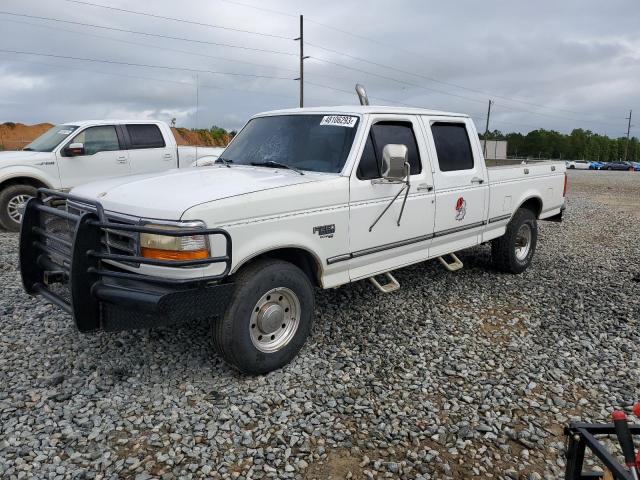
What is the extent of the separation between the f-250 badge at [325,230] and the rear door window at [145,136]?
6905 millimetres

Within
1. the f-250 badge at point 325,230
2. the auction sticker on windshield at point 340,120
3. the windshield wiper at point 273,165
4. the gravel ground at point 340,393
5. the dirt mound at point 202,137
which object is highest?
the dirt mound at point 202,137

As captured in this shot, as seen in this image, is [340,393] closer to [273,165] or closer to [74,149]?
[273,165]

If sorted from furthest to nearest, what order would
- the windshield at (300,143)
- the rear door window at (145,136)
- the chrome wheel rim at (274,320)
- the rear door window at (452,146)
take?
the rear door window at (145,136) → the rear door window at (452,146) → the windshield at (300,143) → the chrome wheel rim at (274,320)

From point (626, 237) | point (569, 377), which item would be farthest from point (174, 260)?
point (626, 237)

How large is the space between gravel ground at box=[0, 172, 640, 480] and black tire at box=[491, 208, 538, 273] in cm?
93

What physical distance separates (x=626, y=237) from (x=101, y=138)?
1036cm

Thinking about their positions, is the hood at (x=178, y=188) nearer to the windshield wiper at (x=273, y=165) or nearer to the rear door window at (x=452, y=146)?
the windshield wiper at (x=273, y=165)

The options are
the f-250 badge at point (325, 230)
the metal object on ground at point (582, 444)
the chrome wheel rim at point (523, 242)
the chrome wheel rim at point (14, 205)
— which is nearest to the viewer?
the metal object on ground at point (582, 444)

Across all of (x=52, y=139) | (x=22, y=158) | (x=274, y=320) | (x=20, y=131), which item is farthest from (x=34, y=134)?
(x=274, y=320)

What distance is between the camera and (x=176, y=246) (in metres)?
3.22

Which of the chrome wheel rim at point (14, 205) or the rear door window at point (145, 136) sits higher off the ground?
the rear door window at point (145, 136)

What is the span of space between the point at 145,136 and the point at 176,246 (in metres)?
7.38

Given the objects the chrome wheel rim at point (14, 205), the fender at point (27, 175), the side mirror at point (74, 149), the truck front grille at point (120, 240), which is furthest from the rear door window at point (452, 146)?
the chrome wheel rim at point (14, 205)

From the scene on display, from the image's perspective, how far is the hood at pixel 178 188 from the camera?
3326 mm
